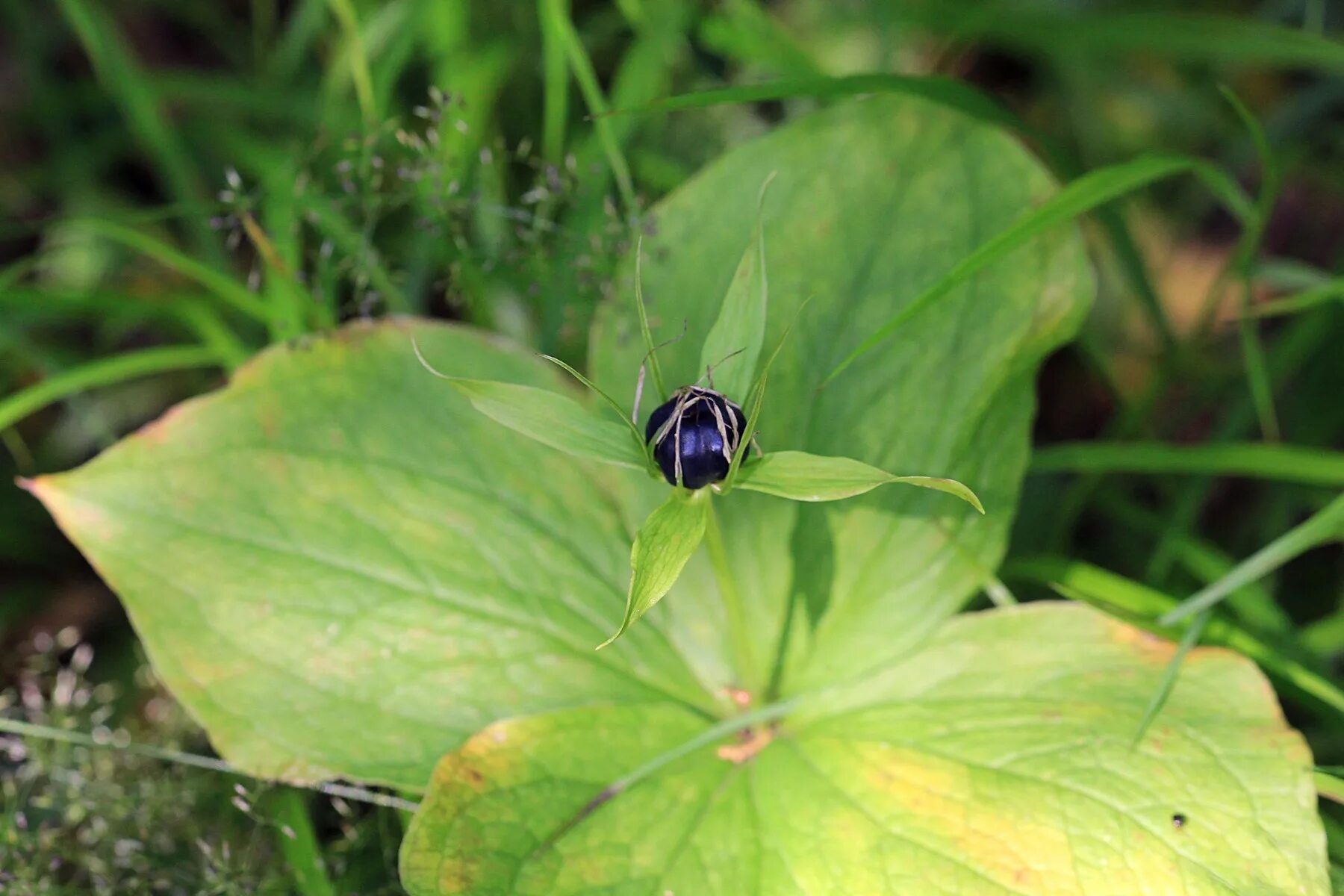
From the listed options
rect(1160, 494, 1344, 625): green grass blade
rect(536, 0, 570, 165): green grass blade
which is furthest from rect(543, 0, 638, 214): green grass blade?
rect(1160, 494, 1344, 625): green grass blade

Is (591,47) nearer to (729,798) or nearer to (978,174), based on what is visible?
(978,174)

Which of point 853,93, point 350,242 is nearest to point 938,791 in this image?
point 853,93

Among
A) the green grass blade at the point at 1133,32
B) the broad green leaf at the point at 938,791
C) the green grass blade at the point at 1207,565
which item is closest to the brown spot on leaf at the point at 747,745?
the broad green leaf at the point at 938,791

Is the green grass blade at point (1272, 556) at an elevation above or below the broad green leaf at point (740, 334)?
above

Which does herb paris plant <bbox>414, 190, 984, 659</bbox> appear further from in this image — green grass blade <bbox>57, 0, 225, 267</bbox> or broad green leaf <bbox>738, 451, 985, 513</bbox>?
green grass blade <bbox>57, 0, 225, 267</bbox>

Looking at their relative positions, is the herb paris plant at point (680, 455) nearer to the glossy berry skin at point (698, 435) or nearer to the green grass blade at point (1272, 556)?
the glossy berry skin at point (698, 435)

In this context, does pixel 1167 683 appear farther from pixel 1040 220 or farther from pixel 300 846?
pixel 300 846
